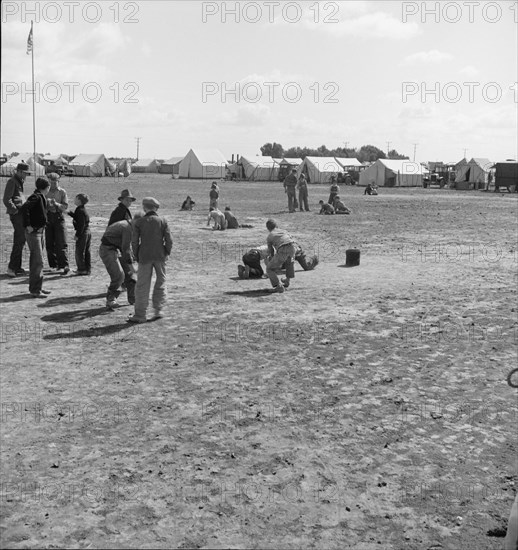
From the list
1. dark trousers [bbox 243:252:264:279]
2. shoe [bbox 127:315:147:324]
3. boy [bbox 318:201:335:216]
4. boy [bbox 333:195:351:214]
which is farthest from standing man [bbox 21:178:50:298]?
boy [bbox 333:195:351:214]

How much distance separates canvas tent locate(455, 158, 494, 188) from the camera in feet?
204

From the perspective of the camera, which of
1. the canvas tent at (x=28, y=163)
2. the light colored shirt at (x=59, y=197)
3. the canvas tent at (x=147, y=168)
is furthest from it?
the canvas tent at (x=147, y=168)

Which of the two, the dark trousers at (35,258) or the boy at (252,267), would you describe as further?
the boy at (252,267)

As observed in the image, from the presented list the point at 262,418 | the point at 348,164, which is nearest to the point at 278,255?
the point at 262,418

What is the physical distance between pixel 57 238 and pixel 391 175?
5584 cm

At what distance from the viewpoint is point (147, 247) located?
9750 mm

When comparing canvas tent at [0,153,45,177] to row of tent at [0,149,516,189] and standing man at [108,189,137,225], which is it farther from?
standing man at [108,189,137,225]

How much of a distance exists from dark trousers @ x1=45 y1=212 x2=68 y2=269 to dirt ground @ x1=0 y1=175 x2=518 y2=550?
4.34ft

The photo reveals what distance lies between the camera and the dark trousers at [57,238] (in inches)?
536

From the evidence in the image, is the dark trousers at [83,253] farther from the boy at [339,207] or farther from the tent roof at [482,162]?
the tent roof at [482,162]

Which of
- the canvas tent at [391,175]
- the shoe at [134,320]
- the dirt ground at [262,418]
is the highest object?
the canvas tent at [391,175]

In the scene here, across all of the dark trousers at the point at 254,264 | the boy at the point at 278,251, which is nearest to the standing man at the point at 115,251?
the boy at the point at 278,251

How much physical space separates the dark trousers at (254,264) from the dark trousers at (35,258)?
404 centimetres

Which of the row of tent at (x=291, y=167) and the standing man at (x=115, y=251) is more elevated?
the row of tent at (x=291, y=167)
